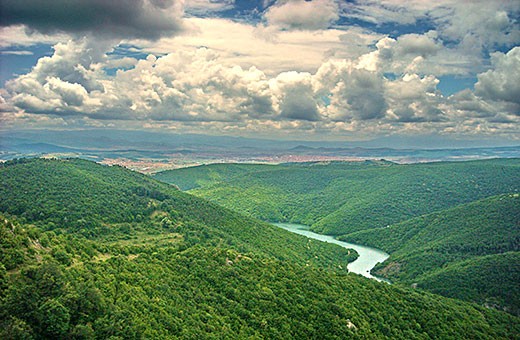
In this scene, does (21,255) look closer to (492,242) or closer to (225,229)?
(225,229)

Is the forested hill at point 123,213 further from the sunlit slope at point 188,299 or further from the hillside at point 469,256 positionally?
the hillside at point 469,256

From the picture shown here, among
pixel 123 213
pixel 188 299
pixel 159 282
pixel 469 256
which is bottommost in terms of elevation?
pixel 469 256

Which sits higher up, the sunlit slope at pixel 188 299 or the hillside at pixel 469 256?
the sunlit slope at pixel 188 299

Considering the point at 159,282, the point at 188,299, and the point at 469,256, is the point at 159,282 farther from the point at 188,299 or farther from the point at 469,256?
the point at 469,256

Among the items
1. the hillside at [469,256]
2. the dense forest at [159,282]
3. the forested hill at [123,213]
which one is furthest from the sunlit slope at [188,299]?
the hillside at [469,256]

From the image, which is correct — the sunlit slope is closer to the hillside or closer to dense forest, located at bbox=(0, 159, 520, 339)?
dense forest, located at bbox=(0, 159, 520, 339)

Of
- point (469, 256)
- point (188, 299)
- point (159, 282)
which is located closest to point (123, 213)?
point (159, 282)

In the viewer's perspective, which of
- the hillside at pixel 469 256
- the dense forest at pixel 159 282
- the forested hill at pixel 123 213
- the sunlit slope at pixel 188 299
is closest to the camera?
the sunlit slope at pixel 188 299

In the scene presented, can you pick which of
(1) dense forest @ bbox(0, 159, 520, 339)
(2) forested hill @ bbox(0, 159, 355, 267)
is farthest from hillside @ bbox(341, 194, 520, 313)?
(2) forested hill @ bbox(0, 159, 355, 267)
